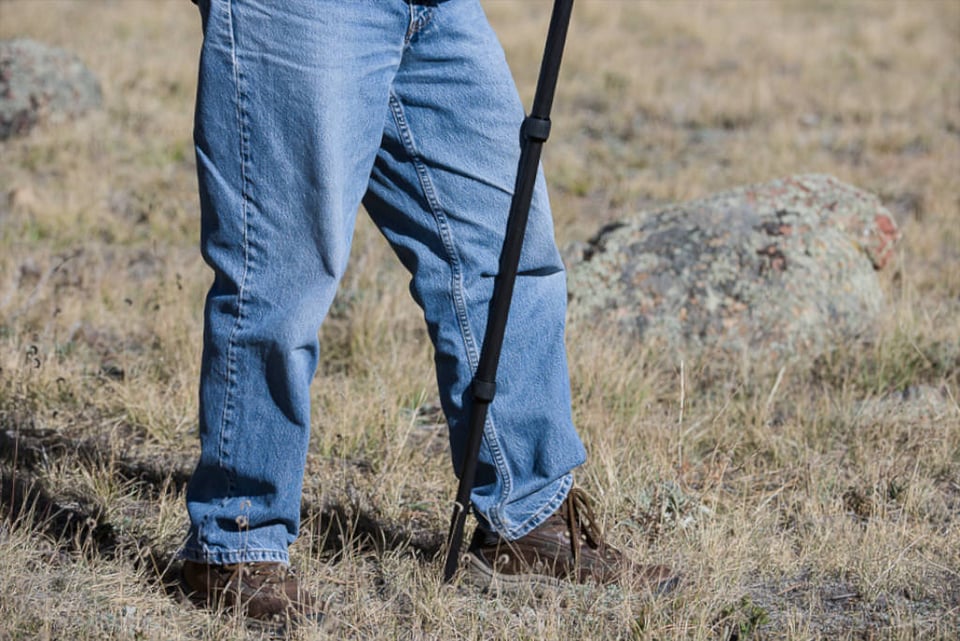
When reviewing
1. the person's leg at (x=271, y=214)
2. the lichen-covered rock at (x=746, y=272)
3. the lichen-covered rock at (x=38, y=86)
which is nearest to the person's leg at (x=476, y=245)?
the person's leg at (x=271, y=214)

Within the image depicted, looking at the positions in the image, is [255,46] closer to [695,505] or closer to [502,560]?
[502,560]

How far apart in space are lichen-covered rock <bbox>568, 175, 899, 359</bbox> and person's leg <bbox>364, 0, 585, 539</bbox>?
204 cm

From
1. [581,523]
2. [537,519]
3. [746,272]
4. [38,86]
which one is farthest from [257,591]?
[38,86]

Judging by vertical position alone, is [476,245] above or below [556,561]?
above

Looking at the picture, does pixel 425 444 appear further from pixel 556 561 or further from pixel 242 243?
pixel 242 243

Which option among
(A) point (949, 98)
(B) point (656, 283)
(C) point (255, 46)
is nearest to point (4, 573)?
(C) point (255, 46)

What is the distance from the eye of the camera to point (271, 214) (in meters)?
2.15

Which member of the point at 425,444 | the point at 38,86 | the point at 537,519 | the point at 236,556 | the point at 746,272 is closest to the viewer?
the point at 236,556

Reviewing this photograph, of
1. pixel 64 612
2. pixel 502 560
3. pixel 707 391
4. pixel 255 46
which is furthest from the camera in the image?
pixel 707 391

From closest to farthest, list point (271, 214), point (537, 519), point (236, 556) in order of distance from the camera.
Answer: point (271, 214), point (236, 556), point (537, 519)

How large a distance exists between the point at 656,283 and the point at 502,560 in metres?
2.30

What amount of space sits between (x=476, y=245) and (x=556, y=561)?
0.76m

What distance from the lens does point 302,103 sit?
6.83 feet

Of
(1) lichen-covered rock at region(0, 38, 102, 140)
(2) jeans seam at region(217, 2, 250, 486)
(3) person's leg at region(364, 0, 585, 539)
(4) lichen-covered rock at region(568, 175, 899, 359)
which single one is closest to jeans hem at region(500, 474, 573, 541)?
(3) person's leg at region(364, 0, 585, 539)
